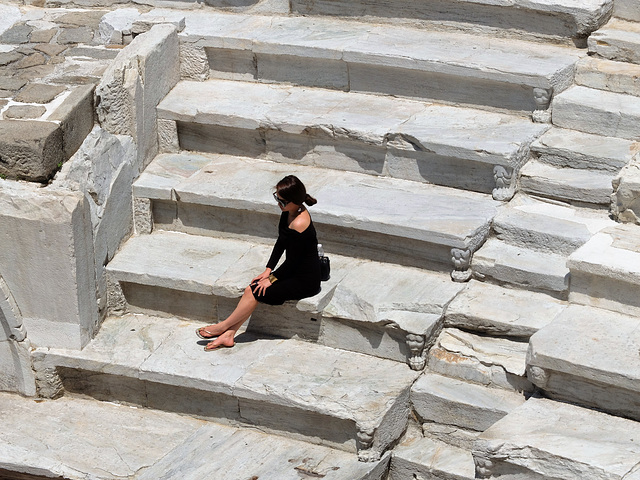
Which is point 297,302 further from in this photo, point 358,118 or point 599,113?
point 599,113

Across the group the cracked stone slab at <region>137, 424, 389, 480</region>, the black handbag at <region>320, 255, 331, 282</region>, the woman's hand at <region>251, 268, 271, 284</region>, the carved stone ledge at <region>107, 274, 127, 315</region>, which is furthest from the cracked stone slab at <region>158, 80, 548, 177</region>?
the cracked stone slab at <region>137, 424, 389, 480</region>

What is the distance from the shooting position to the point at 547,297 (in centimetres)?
575

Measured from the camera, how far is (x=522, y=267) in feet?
19.0

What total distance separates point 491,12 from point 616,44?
93 centimetres

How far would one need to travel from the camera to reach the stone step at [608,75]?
21.7 feet

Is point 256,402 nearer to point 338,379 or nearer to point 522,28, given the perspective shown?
point 338,379

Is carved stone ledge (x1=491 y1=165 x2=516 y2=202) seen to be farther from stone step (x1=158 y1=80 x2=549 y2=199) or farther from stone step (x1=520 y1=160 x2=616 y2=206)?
stone step (x1=520 y1=160 x2=616 y2=206)

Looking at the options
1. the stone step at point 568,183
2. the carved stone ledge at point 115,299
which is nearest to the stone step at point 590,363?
the stone step at point 568,183

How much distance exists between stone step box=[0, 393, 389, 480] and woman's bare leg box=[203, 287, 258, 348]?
1.65 feet

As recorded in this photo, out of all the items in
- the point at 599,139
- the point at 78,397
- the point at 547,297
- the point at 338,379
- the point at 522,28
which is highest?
the point at 522,28

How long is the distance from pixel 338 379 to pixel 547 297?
1325mm

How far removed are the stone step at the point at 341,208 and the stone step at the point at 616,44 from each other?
4.90ft

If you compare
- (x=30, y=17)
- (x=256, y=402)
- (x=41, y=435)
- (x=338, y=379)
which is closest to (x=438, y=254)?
(x=338, y=379)

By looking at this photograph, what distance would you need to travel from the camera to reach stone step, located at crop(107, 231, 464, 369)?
5.69 metres
